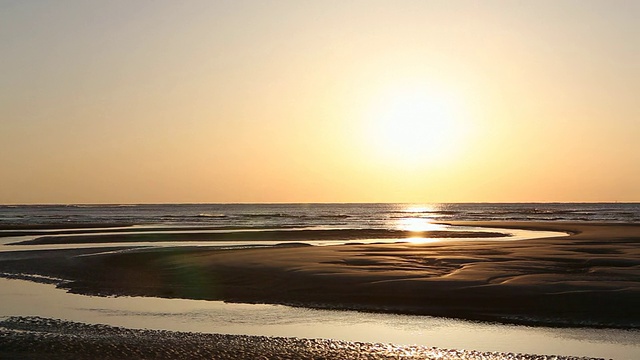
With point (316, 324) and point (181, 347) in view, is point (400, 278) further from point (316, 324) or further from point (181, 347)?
point (181, 347)

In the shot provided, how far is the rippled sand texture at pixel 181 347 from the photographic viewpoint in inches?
534

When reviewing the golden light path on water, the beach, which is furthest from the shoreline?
the golden light path on water

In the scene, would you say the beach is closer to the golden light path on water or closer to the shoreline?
the shoreline

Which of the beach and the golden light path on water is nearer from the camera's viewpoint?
the golden light path on water

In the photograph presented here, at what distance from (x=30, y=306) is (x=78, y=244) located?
27.4 meters

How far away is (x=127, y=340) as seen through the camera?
15133mm

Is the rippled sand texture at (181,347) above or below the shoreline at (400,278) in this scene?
below

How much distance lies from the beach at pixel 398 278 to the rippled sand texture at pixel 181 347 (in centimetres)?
447

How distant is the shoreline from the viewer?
1841cm

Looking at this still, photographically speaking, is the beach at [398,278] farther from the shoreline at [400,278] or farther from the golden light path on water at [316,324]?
the golden light path on water at [316,324]

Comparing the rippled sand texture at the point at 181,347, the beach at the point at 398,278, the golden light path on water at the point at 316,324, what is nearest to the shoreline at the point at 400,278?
the beach at the point at 398,278

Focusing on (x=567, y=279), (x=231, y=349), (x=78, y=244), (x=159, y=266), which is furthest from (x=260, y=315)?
(x=78, y=244)

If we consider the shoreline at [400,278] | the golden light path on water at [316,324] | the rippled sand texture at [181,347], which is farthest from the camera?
the shoreline at [400,278]

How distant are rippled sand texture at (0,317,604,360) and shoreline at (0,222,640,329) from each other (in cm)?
446
